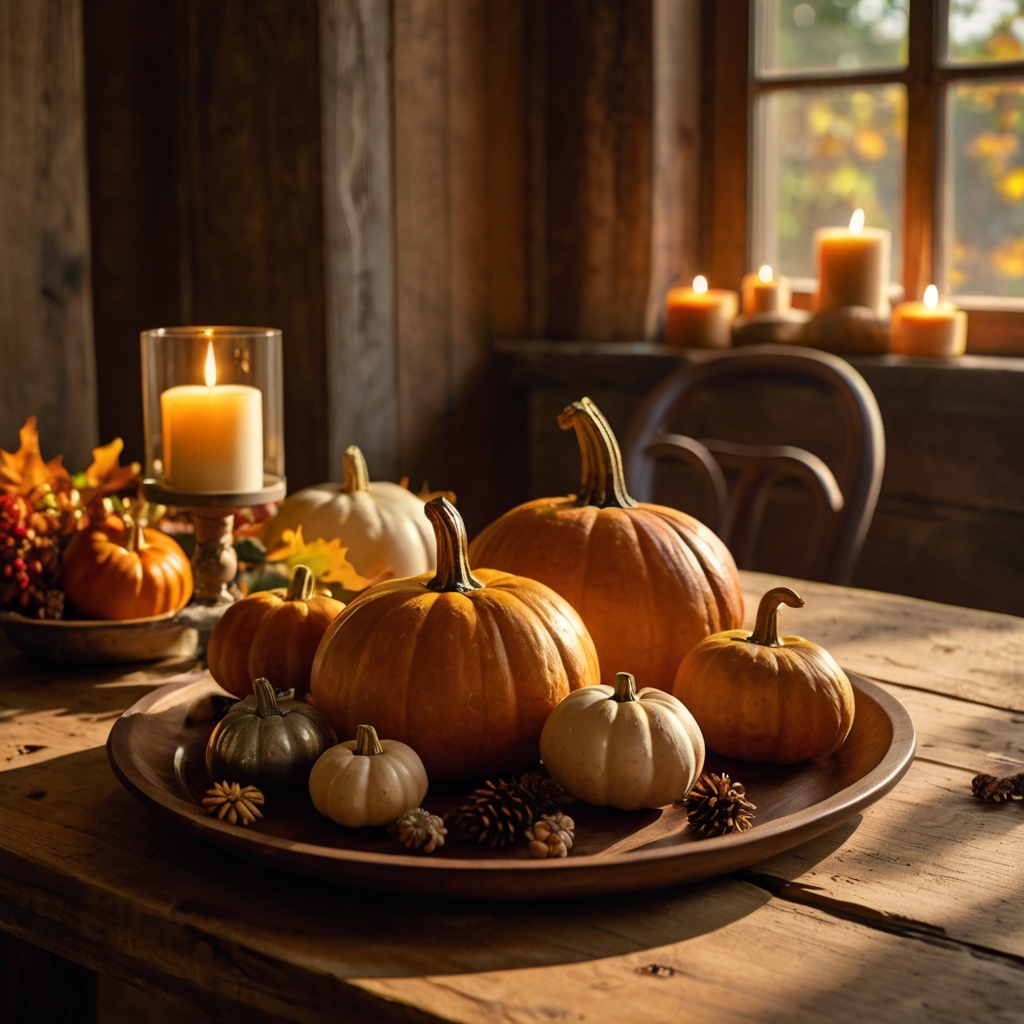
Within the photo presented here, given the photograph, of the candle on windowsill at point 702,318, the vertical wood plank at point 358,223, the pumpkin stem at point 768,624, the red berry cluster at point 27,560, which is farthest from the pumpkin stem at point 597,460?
the candle on windowsill at point 702,318

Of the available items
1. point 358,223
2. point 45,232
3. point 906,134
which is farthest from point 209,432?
point 906,134

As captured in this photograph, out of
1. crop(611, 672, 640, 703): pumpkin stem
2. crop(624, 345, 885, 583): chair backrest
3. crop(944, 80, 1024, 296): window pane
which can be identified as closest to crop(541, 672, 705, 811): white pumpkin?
crop(611, 672, 640, 703): pumpkin stem

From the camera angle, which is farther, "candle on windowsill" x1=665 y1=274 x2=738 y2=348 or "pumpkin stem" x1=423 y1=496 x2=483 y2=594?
"candle on windowsill" x1=665 y1=274 x2=738 y2=348

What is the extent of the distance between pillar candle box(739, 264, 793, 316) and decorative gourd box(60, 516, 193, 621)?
1.43 meters

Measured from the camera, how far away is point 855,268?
2129mm

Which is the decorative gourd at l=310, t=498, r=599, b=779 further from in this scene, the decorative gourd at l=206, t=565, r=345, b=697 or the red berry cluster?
the red berry cluster

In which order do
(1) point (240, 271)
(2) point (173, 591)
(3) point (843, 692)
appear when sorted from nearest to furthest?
(3) point (843, 692) → (2) point (173, 591) → (1) point (240, 271)

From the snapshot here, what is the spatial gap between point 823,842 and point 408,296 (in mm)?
1703

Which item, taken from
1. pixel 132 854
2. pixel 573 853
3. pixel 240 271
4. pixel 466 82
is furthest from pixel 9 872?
pixel 466 82

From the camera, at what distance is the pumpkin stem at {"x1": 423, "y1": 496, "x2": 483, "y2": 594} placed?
80 cm

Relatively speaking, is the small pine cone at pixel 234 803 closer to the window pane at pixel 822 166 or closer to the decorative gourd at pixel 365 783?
the decorative gourd at pixel 365 783

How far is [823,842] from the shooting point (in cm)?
73

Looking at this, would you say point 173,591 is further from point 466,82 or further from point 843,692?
point 466,82

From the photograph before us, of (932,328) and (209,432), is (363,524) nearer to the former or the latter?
(209,432)
